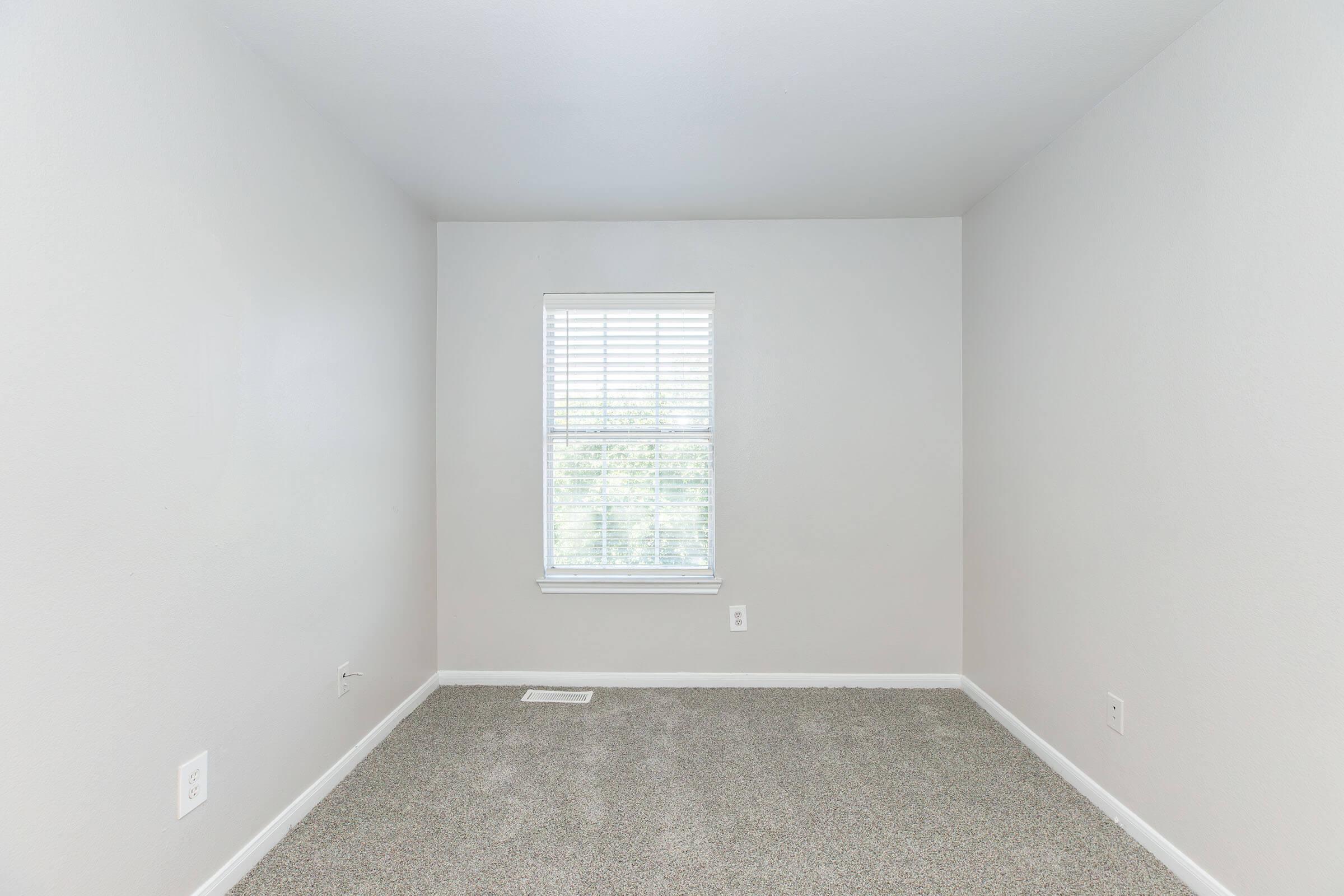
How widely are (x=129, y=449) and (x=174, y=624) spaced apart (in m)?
0.45

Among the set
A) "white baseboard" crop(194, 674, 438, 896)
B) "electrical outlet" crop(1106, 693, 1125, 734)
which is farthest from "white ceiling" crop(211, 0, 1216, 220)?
"white baseboard" crop(194, 674, 438, 896)

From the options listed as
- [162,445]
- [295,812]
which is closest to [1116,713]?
[295,812]

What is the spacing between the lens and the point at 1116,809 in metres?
2.14

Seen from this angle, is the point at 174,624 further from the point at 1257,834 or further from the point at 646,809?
the point at 1257,834

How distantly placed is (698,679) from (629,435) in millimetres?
1289

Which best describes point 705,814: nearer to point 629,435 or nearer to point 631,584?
point 631,584

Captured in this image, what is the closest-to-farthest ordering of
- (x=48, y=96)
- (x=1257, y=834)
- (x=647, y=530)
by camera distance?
1. (x=48, y=96)
2. (x=1257, y=834)
3. (x=647, y=530)

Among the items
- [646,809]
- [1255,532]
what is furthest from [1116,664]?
[646,809]

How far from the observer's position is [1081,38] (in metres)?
1.87

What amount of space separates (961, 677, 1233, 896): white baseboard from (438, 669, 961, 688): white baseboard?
43cm

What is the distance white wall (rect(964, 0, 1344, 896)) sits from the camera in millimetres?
1507

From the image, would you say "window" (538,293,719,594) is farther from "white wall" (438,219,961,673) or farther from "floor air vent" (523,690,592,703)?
"floor air vent" (523,690,592,703)

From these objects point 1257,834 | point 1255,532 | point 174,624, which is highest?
point 1255,532

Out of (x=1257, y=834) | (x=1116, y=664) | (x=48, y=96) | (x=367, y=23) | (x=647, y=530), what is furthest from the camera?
(x=647, y=530)
